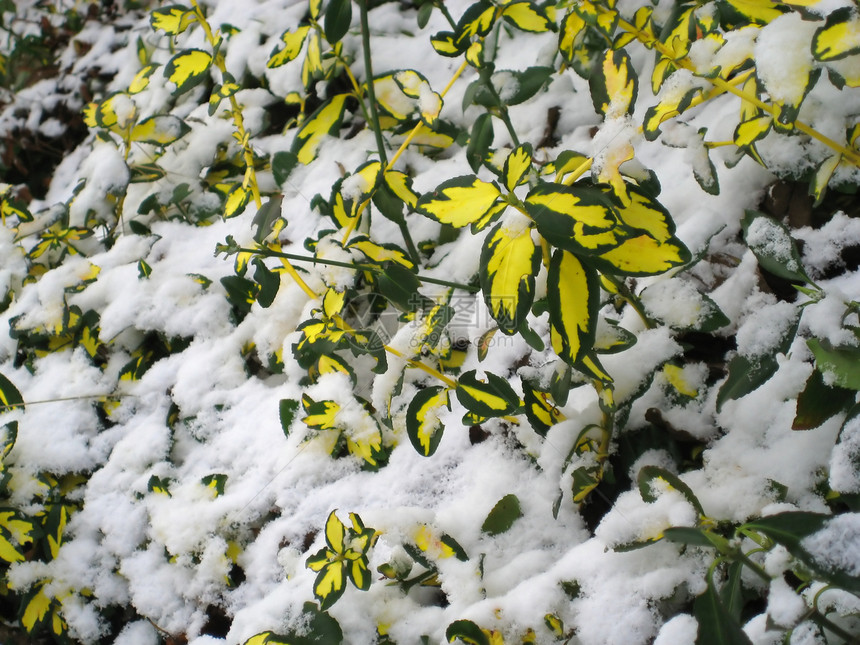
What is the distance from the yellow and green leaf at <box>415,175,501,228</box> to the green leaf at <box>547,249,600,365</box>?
0.38 ft

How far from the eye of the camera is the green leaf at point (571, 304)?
29.3 inches

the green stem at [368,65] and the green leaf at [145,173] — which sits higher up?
the green stem at [368,65]

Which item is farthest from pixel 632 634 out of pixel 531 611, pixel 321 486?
pixel 321 486

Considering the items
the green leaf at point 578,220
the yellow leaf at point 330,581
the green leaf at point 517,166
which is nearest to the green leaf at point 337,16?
the green leaf at point 517,166

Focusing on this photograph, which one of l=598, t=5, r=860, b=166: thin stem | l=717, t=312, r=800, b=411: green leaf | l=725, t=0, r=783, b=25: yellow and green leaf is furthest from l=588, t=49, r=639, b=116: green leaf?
l=717, t=312, r=800, b=411: green leaf

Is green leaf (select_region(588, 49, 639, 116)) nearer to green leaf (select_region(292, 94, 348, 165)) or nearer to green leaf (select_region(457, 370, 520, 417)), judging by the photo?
green leaf (select_region(457, 370, 520, 417))

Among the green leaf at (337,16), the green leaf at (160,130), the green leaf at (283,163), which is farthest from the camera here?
Result: the green leaf at (160,130)

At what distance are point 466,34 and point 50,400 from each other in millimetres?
1324

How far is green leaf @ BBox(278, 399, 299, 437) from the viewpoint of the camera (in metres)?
1.29

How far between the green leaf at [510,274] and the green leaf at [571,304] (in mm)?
38

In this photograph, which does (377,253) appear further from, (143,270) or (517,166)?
(143,270)

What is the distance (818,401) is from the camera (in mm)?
779

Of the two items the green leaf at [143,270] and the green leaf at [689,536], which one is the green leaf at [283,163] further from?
the green leaf at [689,536]

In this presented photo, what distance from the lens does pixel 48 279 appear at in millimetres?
1685
